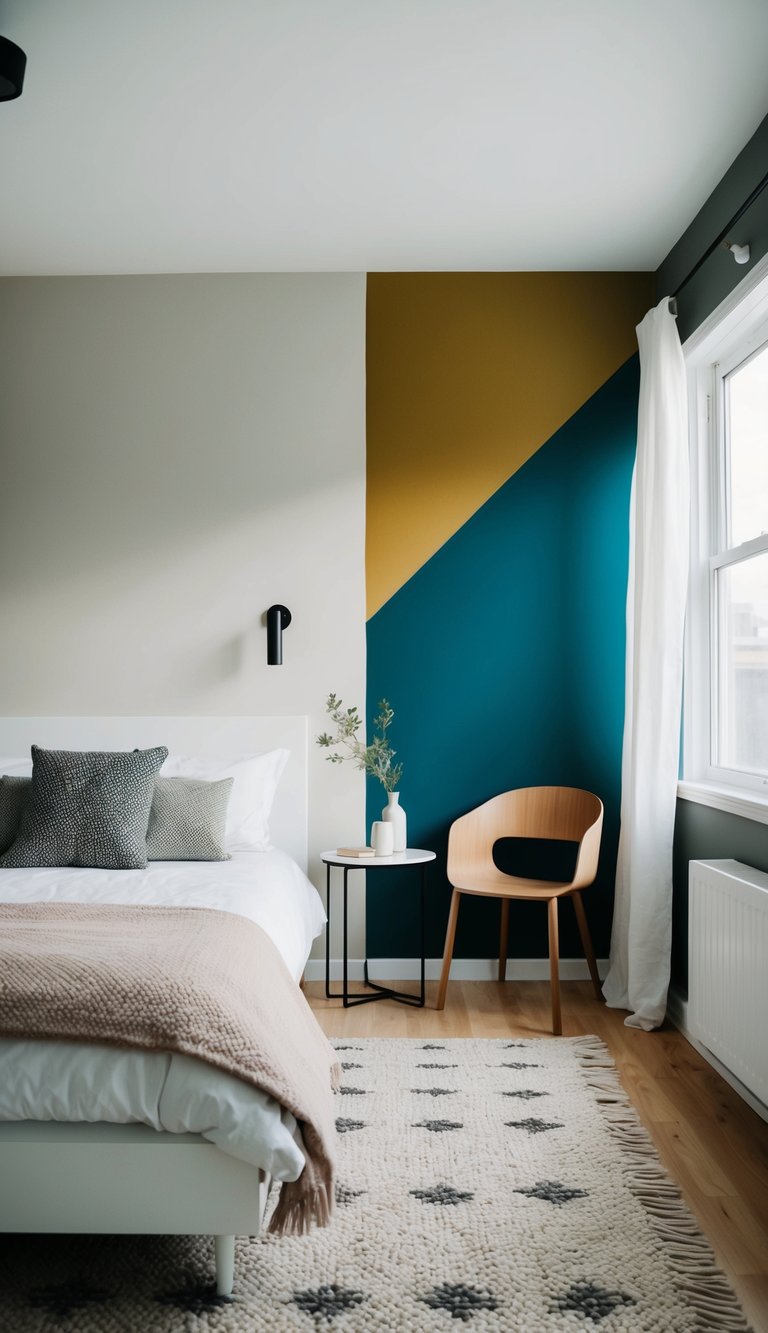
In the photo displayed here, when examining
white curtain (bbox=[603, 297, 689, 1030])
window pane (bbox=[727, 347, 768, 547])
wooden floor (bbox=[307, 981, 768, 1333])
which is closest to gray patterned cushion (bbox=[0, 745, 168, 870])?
wooden floor (bbox=[307, 981, 768, 1333])

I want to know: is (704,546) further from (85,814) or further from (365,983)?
(85,814)

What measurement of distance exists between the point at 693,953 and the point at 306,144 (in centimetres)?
272

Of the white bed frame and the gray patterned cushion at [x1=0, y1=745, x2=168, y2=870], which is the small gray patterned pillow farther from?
the white bed frame

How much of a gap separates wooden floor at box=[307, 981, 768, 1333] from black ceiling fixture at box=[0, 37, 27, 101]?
288cm

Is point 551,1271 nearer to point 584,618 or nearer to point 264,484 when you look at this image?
point 584,618

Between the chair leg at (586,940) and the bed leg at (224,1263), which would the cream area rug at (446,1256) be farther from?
the chair leg at (586,940)

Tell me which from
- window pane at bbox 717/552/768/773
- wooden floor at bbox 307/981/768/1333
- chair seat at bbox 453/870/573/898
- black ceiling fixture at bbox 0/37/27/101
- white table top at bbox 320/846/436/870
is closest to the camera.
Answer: wooden floor at bbox 307/981/768/1333

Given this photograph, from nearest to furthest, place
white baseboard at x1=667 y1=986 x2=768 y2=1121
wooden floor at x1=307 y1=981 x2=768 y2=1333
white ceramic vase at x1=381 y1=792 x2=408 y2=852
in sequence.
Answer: wooden floor at x1=307 y1=981 x2=768 y2=1333 → white baseboard at x1=667 y1=986 x2=768 y2=1121 → white ceramic vase at x1=381 y1=792 x2=408 y2=852

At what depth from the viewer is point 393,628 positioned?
13.2ft

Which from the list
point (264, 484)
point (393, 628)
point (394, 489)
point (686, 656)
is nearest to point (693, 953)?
point (686, 656)

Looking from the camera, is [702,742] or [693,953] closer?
[693,953]

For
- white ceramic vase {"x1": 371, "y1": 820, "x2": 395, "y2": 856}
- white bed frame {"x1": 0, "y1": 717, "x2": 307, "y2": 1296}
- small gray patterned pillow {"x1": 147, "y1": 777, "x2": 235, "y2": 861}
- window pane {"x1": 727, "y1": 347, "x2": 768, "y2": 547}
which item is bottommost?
white bed frame {"x1": 0, "y1": 717, "x2": 307, "y2": 1296}

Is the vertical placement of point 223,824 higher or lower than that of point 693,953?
higher

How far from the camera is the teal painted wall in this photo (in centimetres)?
400
